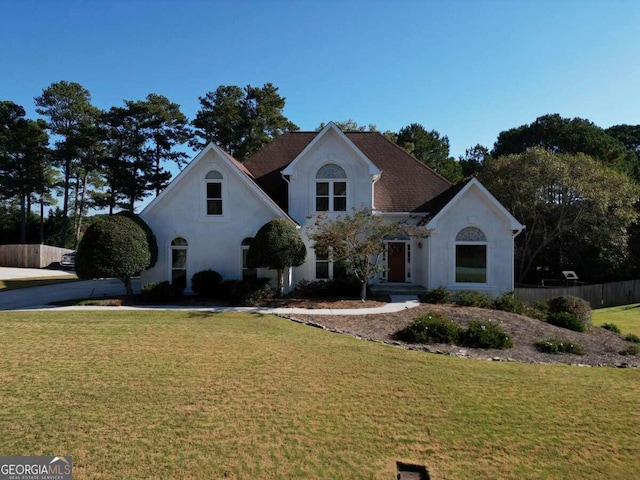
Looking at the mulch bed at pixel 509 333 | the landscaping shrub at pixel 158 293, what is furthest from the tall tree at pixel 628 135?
the landscaping shrub at pixel 158 293

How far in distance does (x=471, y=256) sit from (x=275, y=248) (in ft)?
32.1

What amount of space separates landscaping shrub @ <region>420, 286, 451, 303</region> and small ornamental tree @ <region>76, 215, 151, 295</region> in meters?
12.8

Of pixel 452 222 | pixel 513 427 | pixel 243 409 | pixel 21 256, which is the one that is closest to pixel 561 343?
pixel 513 427

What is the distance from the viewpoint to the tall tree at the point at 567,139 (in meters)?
41.3

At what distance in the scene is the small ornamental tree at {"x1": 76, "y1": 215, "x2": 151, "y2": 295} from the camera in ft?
51.7

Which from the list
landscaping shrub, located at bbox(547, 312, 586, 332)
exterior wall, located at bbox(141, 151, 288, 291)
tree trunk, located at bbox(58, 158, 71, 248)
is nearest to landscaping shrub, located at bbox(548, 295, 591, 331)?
landscaping shrub, located at bbox(547, 312, 586, 332)

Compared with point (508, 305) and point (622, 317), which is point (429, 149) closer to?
point (622, 317)

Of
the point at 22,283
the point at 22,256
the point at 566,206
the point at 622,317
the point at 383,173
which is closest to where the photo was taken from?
the point at 622,317

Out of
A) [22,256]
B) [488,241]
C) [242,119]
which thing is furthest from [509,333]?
[22,256]

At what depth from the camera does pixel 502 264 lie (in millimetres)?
18719

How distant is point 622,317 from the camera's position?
20.2 m

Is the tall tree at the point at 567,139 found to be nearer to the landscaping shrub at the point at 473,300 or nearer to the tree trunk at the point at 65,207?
the landscaping shrub at the point at 473,300

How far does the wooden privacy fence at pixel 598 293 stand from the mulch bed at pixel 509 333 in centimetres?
508

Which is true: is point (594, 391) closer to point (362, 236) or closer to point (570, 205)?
point (362, 236)
